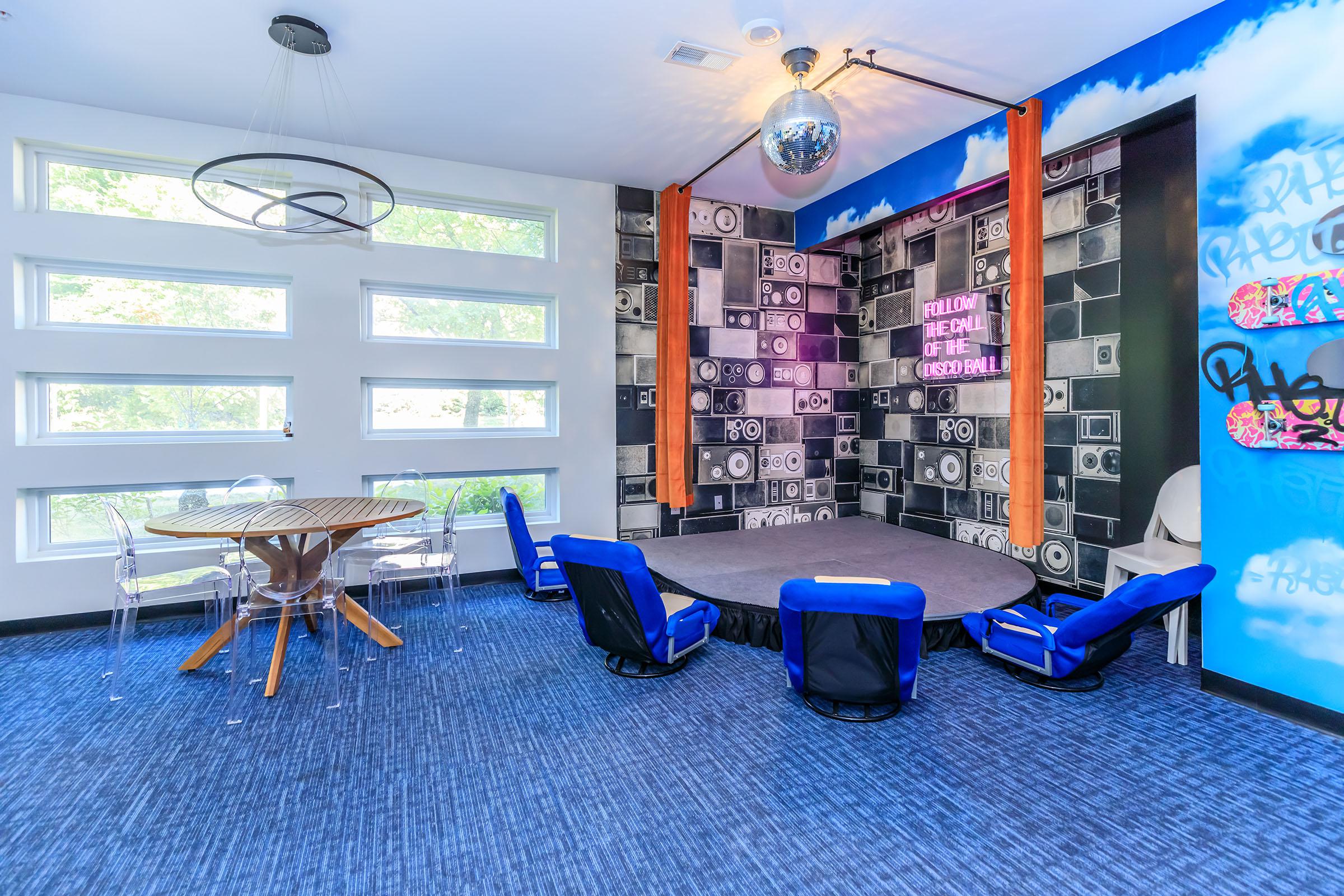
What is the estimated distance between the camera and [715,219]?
628 centimetres

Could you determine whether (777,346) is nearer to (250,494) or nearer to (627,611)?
(627,611)

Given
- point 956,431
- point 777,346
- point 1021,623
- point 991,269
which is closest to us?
point 1021,623

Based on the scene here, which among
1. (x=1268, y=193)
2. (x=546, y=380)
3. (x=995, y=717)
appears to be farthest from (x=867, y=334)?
(x=995, y=717)

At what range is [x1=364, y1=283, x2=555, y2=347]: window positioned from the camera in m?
5.25

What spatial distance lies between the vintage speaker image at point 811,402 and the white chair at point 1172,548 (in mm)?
3200

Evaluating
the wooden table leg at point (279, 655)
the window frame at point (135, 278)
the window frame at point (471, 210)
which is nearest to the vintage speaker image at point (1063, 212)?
the window frame at point (471, 210)

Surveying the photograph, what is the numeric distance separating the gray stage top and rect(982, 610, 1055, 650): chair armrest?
1.05 feet

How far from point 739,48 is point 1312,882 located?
14.2ft

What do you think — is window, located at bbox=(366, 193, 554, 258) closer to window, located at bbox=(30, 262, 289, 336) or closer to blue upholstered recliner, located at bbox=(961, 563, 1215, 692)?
window, located at bbox=(30, 262, 289, 336)

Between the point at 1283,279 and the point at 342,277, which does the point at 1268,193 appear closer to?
the point at 1283,279

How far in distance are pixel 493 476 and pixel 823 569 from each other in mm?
2967

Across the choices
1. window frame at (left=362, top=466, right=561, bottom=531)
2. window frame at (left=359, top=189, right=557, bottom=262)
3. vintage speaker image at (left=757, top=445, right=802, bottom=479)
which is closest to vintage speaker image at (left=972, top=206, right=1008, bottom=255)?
vintage speaker image at (left=757, top=445, right=802, bottom=479)

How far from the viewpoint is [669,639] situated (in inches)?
134

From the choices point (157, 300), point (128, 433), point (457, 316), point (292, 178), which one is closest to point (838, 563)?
point (457, 316)
